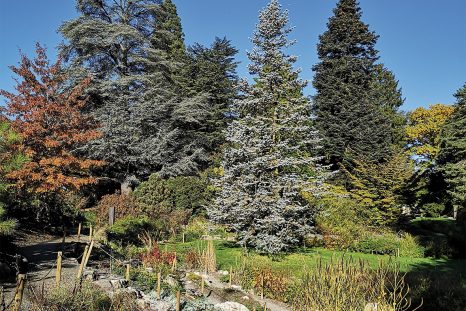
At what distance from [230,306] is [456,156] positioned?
1904 cm

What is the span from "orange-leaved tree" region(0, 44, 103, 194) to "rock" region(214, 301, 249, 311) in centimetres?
733

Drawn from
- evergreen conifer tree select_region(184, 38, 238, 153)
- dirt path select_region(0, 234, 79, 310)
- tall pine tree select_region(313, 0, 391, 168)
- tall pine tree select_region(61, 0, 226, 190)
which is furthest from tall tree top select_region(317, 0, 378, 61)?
dirt path select_region(0, 234, 79, 310)

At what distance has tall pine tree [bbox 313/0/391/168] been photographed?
26.3 metres

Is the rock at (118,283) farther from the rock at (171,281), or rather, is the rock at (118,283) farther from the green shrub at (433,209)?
the green shrub at (433,209)

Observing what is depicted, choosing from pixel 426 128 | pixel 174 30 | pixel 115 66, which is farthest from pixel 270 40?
pixel 426 128

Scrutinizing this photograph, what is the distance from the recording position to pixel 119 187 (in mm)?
23859

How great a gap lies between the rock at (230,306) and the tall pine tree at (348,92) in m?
19.9

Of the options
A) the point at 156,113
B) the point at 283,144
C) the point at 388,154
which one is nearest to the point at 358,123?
the point at 388,154

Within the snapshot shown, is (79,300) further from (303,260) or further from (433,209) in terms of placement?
(433,209)

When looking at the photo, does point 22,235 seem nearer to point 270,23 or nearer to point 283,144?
point 283,144

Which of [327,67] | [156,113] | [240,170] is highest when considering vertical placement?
[327,67]

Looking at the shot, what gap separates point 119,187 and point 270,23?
14740 mm

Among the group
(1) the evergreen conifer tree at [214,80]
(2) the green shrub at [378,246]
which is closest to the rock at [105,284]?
(2) the green shrub at [378,246]

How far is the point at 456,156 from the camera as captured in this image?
21297 mm
